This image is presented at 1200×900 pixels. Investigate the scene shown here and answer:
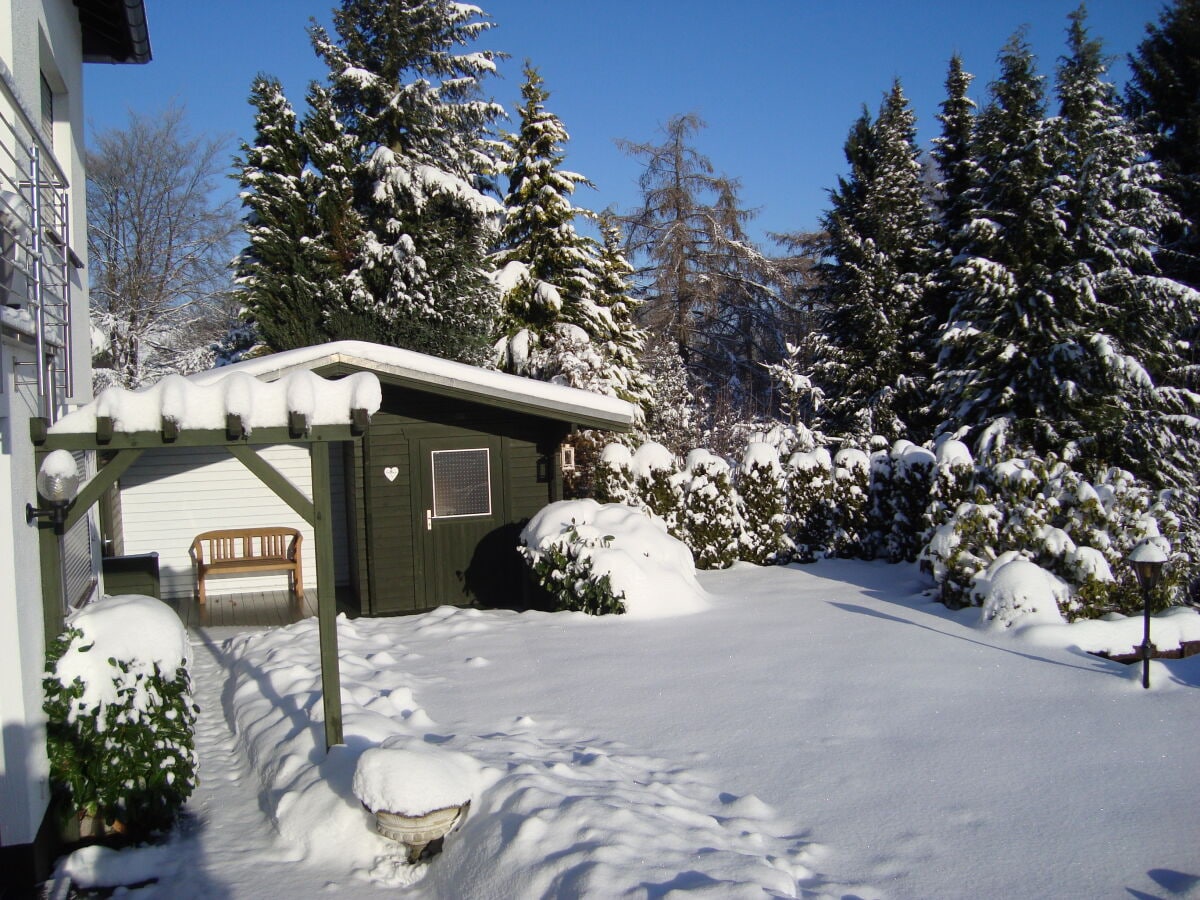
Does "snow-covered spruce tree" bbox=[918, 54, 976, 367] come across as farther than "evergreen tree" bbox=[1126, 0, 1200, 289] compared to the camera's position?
Yes

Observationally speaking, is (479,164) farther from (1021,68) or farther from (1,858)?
(1,858)

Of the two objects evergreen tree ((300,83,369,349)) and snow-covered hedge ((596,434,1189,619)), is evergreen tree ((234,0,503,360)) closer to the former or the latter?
evergreen tree ((300,83,369,349))

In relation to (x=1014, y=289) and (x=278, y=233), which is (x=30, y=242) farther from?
(x=1014, y=289)

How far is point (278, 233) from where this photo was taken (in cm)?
1878

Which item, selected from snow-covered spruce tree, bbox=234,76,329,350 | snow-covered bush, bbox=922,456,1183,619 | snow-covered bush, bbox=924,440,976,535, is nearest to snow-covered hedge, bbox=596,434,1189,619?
snow-covered bush, bbox=924,440,976,535

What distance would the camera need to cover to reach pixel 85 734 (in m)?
4.43

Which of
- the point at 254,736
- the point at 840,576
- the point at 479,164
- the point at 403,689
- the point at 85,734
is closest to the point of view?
the point at 85,734

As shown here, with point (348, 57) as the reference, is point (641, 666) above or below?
below

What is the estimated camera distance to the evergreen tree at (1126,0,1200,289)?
18328 mm

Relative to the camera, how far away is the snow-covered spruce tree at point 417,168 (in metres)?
19.2

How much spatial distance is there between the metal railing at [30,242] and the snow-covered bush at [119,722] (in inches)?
51.6

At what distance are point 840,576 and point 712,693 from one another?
18.7 feet

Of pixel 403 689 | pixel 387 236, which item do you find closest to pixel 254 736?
pixel 403 689

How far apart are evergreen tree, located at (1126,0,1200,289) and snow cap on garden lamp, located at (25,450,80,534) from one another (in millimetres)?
19137
